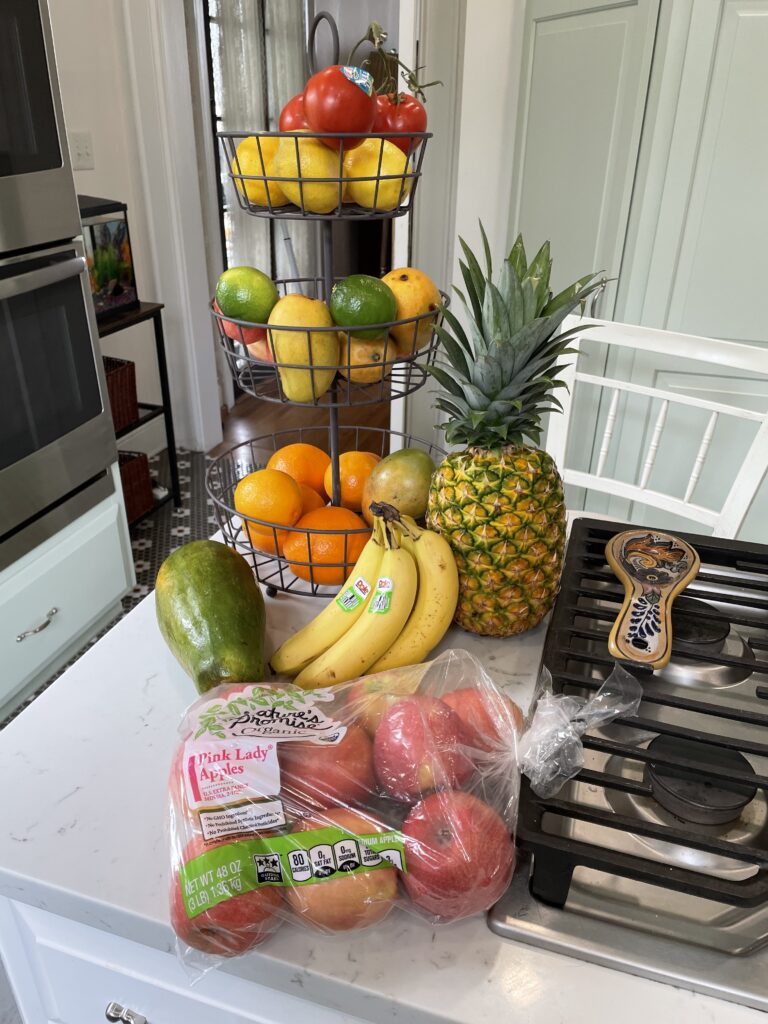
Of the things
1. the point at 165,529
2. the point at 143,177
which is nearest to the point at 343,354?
the point at 165,529

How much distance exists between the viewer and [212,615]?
71 cm

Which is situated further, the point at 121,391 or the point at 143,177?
the point at 143,177

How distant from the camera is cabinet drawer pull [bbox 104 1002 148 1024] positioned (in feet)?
2.07

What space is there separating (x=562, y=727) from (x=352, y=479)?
47cm

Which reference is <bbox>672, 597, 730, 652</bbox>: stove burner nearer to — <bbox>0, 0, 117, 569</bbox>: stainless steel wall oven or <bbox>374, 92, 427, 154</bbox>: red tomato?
<bbox>374, 92, 427, 154</bbox>: red tomato

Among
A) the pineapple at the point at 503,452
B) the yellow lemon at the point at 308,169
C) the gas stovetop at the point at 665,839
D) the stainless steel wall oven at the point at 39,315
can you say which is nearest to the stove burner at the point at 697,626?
the gas stovetop at the point at 665,839

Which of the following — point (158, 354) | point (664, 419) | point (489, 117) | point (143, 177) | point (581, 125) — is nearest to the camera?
point (664, 419)

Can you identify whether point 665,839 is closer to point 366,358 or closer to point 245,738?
point 245,738

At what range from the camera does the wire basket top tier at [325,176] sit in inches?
28.5

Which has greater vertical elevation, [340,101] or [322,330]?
[340,101]

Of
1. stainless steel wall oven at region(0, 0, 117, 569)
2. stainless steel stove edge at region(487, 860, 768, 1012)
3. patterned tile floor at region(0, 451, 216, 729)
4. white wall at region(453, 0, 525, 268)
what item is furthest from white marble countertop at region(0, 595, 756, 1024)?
white wall at region(453, 0, 525, 268)

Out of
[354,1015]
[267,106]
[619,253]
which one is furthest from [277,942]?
[267,106]

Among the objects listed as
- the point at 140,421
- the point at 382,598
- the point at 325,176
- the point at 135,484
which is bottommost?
the point at 135,484

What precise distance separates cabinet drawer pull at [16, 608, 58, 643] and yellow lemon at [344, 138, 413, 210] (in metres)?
1.42
